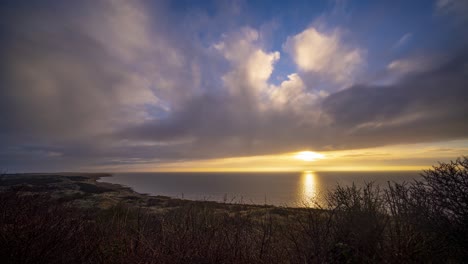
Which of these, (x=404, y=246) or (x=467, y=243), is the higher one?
(x=404, y=246)

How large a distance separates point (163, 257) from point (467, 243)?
37.7ft

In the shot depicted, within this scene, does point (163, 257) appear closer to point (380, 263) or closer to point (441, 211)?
point (380, 263)

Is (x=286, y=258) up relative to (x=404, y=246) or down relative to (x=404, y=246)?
down

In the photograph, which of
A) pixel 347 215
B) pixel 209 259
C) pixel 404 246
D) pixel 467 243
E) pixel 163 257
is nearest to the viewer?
pixel 404 246

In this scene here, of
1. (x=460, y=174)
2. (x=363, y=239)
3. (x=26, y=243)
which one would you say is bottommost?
(x=363, y=239)

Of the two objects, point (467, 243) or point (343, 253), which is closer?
point (343, 253)

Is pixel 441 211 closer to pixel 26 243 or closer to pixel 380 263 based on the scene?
pixel 380 263

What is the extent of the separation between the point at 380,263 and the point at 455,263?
4276 millimetres

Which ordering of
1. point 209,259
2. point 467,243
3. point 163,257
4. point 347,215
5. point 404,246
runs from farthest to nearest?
point 347,215
point 467,243
point 209,259
point 163,257
point 404,246

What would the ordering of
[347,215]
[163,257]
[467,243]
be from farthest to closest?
[347,215] < [467,243] < [163,257]

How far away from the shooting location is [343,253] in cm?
679

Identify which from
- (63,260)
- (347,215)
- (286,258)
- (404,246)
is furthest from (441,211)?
(63,260)

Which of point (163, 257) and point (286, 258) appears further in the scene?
point (286, 258)

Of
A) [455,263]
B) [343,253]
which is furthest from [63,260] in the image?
[455,263]
